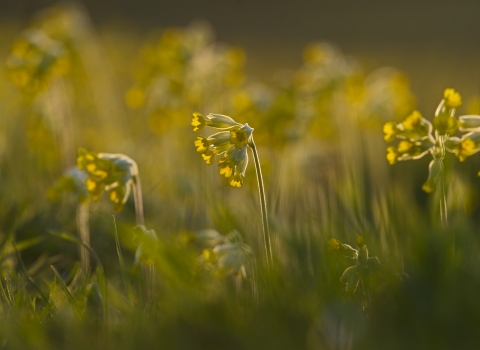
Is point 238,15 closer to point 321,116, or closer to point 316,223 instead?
point 321,116

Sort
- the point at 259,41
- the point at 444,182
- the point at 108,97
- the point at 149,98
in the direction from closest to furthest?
the point at 444,182 → the point at 149,98 → the point at 108,97 → the point at 259,41

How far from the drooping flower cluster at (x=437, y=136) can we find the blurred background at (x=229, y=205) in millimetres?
137

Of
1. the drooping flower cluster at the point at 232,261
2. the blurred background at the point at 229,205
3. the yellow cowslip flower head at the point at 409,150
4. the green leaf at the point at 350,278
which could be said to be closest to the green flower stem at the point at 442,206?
the blurred background at the point at 229,205

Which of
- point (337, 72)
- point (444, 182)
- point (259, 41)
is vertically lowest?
point (444, 182)

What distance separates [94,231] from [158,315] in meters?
1.61

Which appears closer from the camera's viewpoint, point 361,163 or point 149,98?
point 361,163

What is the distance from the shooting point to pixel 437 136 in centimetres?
203

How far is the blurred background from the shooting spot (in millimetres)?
1555

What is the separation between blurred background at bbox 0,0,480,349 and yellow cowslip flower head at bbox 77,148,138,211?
6.1 inches

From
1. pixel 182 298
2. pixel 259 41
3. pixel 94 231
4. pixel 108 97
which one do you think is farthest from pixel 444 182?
pixel 259 41

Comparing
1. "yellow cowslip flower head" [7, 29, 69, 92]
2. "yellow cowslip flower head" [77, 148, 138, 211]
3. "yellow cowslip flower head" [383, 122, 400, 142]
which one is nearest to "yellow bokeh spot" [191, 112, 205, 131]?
"yellow cowslip flower head" [77, 148, 138, 211]

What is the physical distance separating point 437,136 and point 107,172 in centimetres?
105

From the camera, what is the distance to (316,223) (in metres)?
2.18

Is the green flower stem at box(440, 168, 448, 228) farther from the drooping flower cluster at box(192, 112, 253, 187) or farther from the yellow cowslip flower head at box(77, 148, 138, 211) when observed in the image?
the yellow cowslip flower head at box(77, 148, 138, 211)
